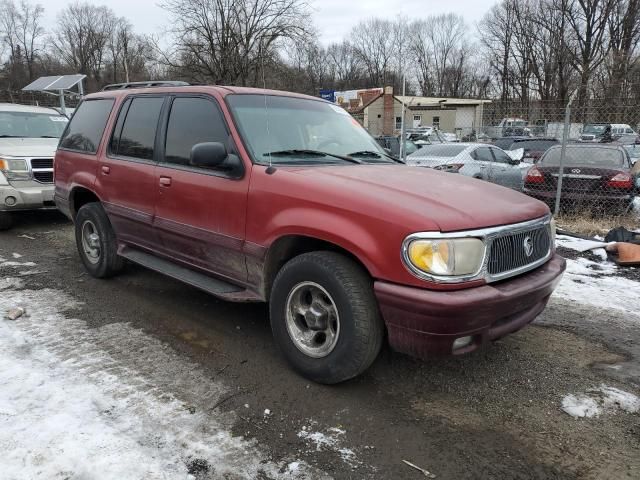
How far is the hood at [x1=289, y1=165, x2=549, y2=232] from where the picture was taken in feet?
8.95

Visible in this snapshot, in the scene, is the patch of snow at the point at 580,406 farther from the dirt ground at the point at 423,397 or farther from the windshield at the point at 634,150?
the windshield at the point at 634,150

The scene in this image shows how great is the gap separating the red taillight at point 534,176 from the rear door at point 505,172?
53.3 inches

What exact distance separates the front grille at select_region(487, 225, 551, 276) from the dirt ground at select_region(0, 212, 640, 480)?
2.85 feet

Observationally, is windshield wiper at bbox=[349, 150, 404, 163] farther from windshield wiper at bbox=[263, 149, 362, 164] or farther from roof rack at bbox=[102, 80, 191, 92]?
roof rack at bbox=[102, 80, 191, 92]

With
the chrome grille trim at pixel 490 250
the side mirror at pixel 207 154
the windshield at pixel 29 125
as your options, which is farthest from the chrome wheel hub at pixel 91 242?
the windshield at pixel 29 125

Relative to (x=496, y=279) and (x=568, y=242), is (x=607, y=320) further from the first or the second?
(x=568, y=242)

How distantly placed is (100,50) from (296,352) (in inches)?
3487

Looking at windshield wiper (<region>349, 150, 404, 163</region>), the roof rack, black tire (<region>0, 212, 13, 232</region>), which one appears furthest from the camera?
black tire (<region>0, 212, 13, 232</region>)

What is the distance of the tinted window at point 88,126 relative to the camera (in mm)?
4996

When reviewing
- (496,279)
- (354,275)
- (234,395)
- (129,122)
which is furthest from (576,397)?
(129,122)

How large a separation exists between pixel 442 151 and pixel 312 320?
357 inches

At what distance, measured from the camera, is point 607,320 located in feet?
14.7

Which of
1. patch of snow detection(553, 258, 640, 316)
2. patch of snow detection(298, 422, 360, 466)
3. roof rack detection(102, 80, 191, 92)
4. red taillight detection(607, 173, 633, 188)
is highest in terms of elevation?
roof rack detection(102, 80, 191, 92)

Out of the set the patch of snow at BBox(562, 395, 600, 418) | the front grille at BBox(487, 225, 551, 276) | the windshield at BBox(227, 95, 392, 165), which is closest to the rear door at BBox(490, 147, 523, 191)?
the windshield at BBox(227, 95, 392, 165)
